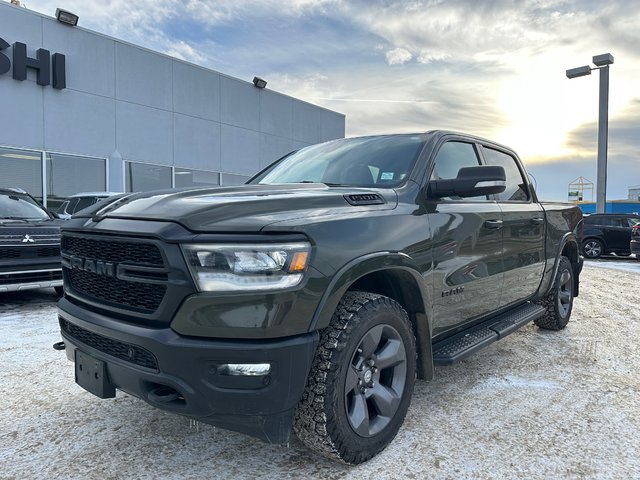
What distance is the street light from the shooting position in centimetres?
1560

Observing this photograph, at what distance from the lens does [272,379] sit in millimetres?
2039

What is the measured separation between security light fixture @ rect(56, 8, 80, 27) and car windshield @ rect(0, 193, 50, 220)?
287 inches

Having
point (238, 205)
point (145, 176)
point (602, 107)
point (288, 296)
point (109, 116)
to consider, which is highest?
point (602, 107)

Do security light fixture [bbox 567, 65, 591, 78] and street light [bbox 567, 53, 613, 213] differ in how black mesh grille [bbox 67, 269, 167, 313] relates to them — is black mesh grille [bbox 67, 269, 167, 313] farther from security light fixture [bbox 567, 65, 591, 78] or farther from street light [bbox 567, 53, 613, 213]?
security light fixture [bbox 567, 65, 591, 78]

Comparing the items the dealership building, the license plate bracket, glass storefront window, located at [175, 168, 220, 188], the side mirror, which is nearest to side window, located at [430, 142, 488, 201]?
the side mirror

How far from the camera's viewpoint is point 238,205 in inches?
88.0

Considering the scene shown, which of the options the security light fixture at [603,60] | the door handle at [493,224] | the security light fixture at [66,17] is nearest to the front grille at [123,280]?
the door handle at [493,224]

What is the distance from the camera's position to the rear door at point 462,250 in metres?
3.02

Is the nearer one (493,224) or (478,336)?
(478,336)

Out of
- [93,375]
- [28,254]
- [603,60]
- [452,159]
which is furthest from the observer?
[603,60]

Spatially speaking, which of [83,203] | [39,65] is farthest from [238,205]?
[39,65]

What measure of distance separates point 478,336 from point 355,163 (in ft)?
4.90

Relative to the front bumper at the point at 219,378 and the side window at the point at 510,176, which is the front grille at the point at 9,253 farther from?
the side window at the point at 510,176

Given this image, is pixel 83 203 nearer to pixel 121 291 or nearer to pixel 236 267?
pixel 121 291
